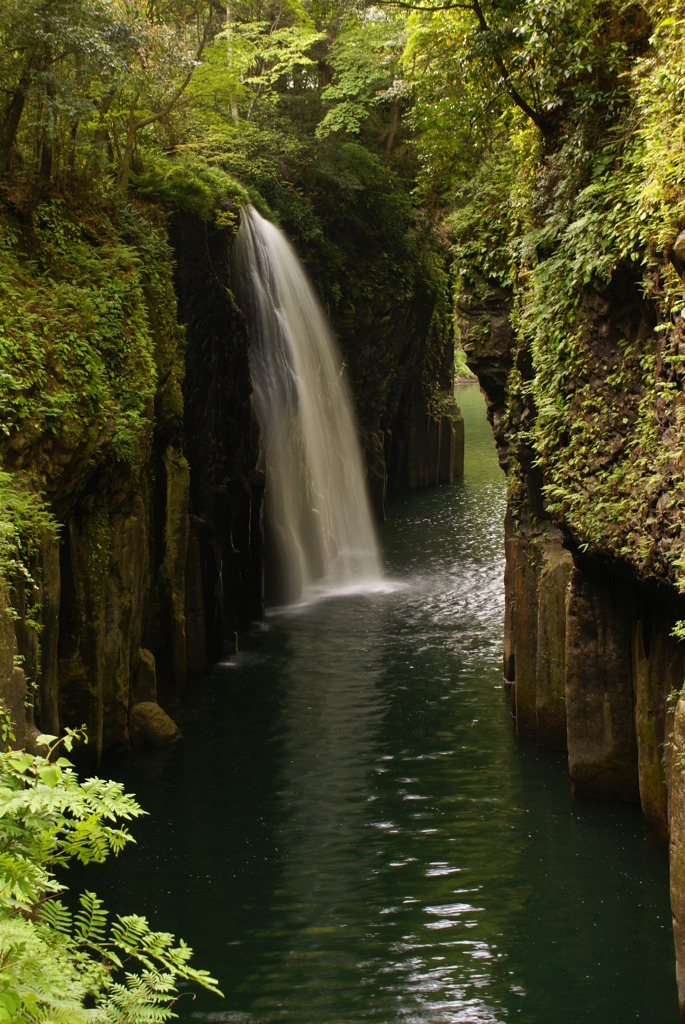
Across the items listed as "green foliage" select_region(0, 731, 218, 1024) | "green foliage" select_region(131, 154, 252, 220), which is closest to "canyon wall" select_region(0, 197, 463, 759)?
"green foliage" select_region(131, 154, 252, 220)

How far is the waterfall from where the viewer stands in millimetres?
26375

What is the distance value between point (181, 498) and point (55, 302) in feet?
16.1

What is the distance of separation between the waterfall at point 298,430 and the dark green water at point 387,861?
7.21m

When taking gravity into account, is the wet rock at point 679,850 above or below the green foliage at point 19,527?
below

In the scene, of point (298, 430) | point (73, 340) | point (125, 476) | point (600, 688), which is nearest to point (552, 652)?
point (600, 688)

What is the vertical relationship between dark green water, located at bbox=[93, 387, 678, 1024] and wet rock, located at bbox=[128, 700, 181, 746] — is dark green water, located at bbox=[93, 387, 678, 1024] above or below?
below

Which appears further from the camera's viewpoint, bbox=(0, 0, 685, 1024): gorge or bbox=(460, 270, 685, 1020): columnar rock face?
bbox=(0, 0, 685, 1024): gorge

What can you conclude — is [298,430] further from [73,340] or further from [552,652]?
[552,652]

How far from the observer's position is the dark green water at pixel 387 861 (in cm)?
1013

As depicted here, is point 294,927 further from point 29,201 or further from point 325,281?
point 325,281

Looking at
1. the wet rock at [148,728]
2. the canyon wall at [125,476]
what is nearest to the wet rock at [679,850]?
the canyon wall at [125,476]

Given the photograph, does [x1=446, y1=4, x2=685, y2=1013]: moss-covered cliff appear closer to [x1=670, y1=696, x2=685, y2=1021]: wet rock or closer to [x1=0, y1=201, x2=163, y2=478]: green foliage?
[x1=670, y1=696, x2=685, y2=1021]: wet rock

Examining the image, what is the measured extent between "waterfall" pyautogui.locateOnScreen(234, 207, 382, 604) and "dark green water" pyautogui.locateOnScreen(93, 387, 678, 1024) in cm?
721

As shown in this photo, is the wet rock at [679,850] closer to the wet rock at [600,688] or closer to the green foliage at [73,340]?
the wet rock at [600,688]
